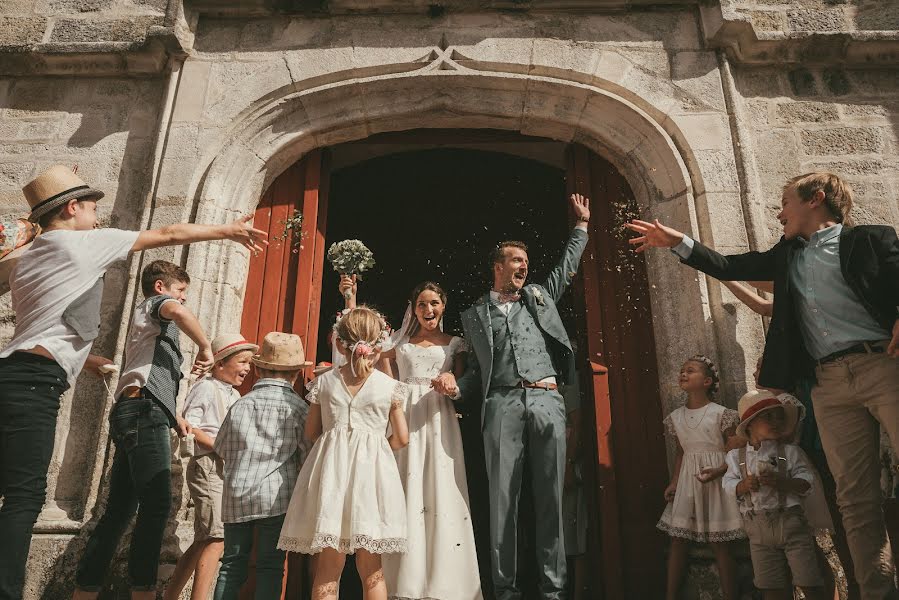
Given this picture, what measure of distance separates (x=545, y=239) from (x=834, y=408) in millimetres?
5346

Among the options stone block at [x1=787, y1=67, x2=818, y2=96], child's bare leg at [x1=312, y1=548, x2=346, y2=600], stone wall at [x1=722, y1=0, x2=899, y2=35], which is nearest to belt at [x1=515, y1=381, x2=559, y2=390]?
child's bare leg at [x1=312, y1=548, x2=346, y2=600]

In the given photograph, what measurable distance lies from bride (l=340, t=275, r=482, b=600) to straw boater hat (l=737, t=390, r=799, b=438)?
4.63 feet

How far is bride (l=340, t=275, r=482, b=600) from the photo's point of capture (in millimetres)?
3401

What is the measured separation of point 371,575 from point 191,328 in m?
1.36

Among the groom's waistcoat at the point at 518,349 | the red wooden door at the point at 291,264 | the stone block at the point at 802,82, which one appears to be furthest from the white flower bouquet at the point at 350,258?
the stone block at the point at 802,82

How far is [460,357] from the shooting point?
13.4 feet

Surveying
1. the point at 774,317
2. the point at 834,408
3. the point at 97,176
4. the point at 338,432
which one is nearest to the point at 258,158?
the point at 97,176

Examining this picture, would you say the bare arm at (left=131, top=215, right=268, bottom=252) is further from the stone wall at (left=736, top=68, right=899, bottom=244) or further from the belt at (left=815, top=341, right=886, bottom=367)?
the stone wall at (left=736, top=68, right=899, bottom=244)

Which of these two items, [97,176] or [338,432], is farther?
[97,176]

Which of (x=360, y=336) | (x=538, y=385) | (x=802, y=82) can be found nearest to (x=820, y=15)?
(x=802, y=82)

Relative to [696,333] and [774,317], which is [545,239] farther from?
[774,317]

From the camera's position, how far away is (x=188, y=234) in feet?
10.2

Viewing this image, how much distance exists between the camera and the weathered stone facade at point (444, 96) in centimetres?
471

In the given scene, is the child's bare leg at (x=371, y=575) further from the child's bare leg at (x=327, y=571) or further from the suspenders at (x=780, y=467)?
the suspenders at (x=780, y=467)
